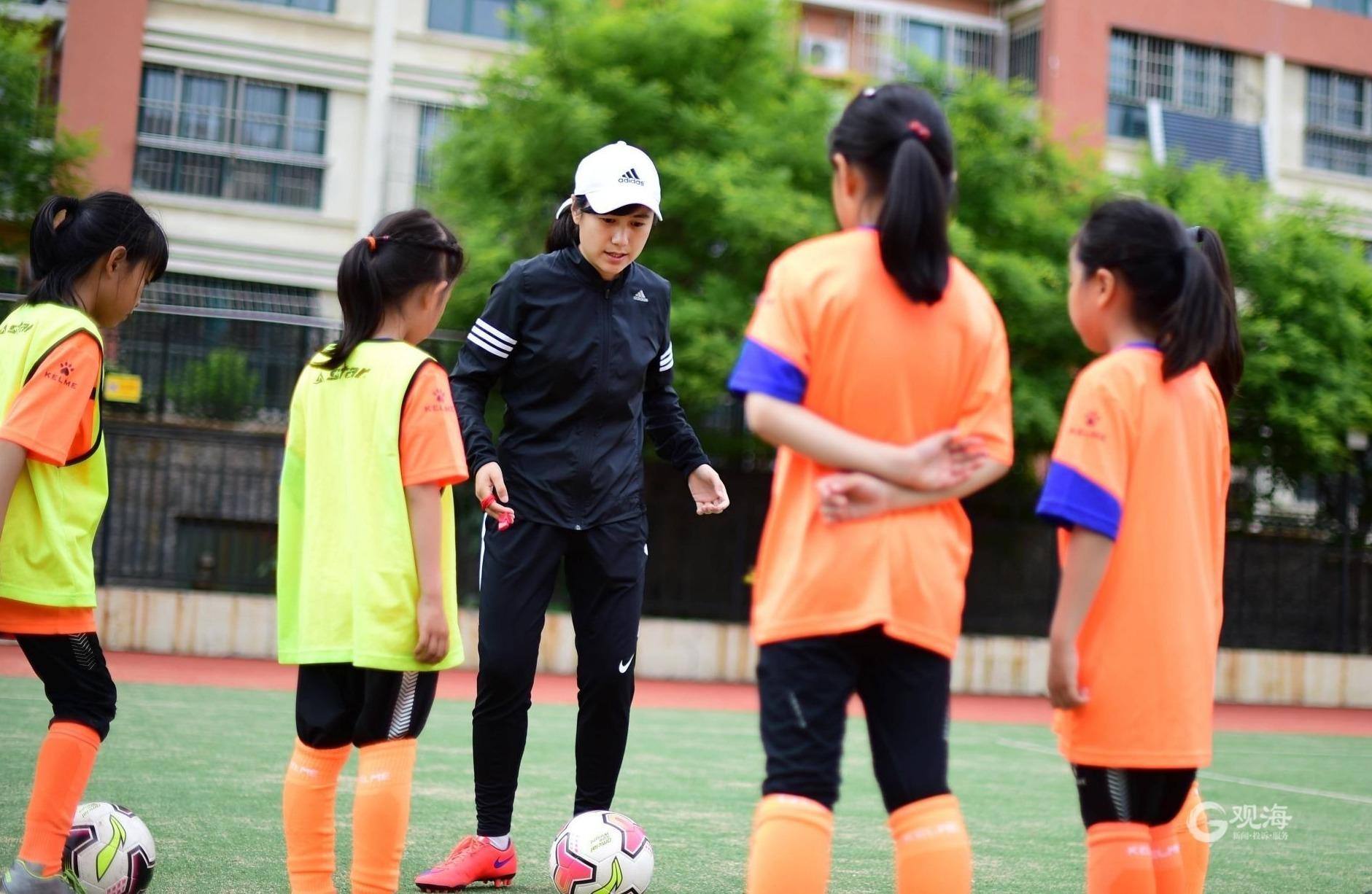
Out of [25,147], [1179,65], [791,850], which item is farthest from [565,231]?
[1179,65]

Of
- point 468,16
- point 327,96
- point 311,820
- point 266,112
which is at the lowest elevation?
point 311,820

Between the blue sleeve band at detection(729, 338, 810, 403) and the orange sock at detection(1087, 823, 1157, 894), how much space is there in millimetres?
1137

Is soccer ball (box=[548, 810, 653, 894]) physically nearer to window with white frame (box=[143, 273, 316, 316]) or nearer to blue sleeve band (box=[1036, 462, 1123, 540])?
blue sleeve band (box=[1036, 462, 1123, 540])

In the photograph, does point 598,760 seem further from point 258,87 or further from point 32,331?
point 258,87

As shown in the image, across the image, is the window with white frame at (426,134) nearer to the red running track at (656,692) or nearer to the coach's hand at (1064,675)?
the red running track at (656,692)

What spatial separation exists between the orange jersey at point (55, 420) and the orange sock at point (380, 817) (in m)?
0.83

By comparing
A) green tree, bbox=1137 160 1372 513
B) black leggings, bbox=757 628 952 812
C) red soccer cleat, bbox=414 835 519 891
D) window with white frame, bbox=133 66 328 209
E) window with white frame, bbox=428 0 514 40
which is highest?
window with white frame, bbox=428 0 514 40

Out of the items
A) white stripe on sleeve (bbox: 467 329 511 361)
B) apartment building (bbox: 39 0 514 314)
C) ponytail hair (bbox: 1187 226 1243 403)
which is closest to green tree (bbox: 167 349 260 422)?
apartment building (bbox: 39 0 514 314)

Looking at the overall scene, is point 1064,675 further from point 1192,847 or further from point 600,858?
point 600,858

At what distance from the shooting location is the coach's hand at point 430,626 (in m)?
3.44

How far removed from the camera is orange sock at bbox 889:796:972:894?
2.79 m

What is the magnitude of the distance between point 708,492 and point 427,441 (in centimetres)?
135

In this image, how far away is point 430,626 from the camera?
3.44m

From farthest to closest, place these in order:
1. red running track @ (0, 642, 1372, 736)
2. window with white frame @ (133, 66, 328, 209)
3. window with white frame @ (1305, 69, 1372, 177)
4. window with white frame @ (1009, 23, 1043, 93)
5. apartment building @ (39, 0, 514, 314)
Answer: window with white frame @ (1305, 69, 1372, 177), window with white frame @ (1009, 23, 1043, 93), window with white frame @ (133, 66, 328, 209), apartment building @ (39, 0, 514, 314), red running track @ (0, 642, 1372, 736)
